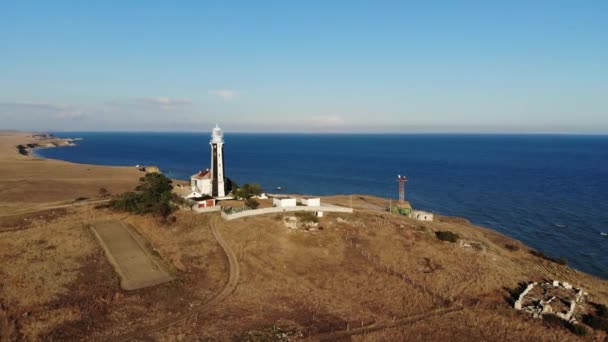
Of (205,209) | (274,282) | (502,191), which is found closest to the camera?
(274,282)

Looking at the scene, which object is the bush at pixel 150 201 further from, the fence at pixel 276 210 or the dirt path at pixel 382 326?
the dirt path at pixel 382 326

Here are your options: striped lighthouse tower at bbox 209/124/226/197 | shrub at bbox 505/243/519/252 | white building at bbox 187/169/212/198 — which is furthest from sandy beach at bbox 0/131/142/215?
shrub at bbox 505/243/519/252

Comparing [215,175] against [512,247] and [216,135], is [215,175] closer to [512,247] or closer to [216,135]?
→ [216,135]

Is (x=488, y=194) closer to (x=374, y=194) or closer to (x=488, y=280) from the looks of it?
(x=374, y=194)

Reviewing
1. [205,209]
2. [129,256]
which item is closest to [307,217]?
[205,209]

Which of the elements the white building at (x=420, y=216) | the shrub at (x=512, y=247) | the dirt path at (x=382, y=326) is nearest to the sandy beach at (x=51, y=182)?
the dirt path at (x=382, y=326)
